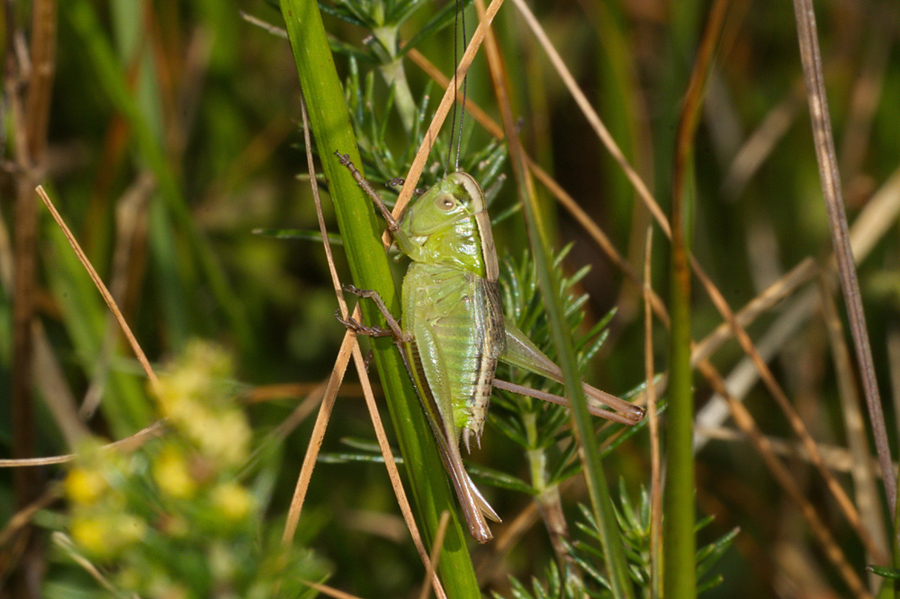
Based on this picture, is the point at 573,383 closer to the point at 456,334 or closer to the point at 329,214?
the point at 456,334

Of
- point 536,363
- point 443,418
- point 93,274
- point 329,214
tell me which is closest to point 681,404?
point 536,363

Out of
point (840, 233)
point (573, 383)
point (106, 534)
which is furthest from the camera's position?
point (840, 233)

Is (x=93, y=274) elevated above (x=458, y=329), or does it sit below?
above

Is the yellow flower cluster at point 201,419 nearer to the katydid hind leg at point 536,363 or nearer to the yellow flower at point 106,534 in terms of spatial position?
the yellow flower at point 106,534

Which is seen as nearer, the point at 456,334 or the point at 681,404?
the point at 681,404

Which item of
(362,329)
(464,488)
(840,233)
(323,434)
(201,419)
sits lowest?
(464,488)

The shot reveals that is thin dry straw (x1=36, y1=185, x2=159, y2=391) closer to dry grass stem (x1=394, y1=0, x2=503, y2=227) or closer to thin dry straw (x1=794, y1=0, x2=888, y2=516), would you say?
dry grass stem (x1=394, y1=0, x2=503, y2=227)
